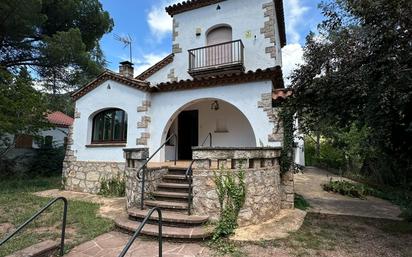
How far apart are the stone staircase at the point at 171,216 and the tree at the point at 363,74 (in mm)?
3672

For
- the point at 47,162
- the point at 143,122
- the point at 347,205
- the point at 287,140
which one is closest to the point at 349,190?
the point at 347,205

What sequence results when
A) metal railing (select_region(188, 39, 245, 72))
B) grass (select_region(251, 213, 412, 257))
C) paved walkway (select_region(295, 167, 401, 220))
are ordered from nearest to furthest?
grass (select_region(251, 213, 412, 257))
paved walkway (select_region(295, 167, 401, 220))
metal railing (select_region(188, 39, 245, 72))

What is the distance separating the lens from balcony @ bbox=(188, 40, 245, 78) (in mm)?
10055

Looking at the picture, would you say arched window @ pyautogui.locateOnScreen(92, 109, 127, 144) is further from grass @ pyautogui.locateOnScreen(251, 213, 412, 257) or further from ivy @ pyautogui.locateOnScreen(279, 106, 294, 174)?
grass @ pyautogui.locateOnScreen(251, 213, 412, 257)

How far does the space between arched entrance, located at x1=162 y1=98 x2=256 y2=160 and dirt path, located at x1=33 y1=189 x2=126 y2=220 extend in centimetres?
245

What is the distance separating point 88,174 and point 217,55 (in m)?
6.77

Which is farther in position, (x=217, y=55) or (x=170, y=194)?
(x=217, y=55)

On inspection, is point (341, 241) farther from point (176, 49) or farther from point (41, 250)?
point (176, 49)

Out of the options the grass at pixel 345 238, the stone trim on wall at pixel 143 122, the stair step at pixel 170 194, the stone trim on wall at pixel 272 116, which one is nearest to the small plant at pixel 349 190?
the grass at pixel 345 238

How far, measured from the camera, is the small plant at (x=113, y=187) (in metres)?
8.79

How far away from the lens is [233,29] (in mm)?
10711

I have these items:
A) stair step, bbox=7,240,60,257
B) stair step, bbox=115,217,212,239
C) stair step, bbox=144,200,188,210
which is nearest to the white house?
stair step, bbox=144,200,188,210

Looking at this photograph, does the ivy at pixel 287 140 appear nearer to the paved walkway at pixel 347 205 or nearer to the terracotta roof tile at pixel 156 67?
the paved walkway at pixel 347 205

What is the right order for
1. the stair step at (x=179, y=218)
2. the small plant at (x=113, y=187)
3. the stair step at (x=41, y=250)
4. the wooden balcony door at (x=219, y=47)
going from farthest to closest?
the wooden balcony door at (x=219, y=47) < the small plant at (x=113, y=187) < the stair step at (x=179, y=218) < the stair step at (x=41, y=250)
